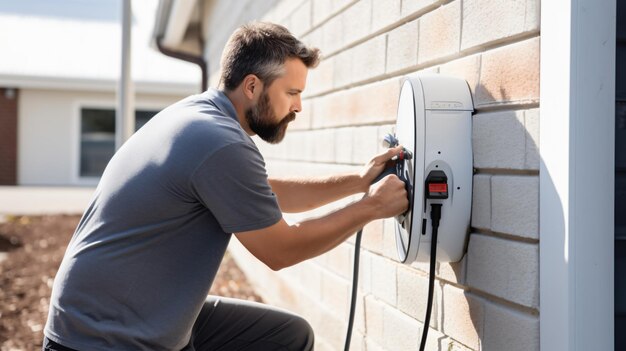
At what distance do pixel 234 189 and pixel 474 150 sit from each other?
743 mm

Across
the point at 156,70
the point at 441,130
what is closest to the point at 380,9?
the point at 441,130

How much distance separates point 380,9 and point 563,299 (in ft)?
5.50

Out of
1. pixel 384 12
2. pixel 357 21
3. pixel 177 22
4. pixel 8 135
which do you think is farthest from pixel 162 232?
pixel 8 135

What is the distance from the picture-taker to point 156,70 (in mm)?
18656

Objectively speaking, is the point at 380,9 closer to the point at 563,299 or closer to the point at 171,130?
the point at 171,130

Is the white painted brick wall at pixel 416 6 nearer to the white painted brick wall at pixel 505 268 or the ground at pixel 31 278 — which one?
the white painted brick wall at pixel 505 268

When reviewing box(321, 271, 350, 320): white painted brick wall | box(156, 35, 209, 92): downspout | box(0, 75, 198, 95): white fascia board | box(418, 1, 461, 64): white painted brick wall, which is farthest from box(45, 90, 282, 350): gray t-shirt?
box(0, 75, 198, 95): white fascia board

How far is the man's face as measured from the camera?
2.45 m

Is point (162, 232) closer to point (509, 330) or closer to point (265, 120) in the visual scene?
point (265, 120)

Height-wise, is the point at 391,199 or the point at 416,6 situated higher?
the point at 416,6

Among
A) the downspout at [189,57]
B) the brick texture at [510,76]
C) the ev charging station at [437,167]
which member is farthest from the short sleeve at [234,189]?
the downspout at [189,57]

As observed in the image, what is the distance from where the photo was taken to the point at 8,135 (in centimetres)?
1755

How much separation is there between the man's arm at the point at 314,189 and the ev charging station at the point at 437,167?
1.23ft

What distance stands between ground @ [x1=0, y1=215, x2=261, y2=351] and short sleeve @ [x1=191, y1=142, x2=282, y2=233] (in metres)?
3.03
